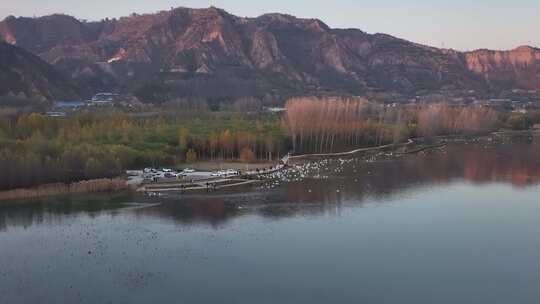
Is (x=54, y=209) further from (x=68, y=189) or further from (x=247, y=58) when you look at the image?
(x=247, y=58)

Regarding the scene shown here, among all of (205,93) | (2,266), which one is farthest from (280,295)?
(205,93)

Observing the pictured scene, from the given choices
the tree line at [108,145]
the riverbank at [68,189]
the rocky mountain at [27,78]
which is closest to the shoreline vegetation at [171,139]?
the tree line at [108,145]

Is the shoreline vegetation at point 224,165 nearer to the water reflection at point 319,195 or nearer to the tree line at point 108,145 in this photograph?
the tree line at point 108,145

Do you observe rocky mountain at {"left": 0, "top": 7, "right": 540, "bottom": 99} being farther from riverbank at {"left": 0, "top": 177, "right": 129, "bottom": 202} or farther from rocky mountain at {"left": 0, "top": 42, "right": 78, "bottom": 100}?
riverbank at {"left": 0, "top": 177, "right": 129, "bottom": 202}

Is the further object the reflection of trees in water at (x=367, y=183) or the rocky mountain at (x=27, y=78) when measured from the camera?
the rocky mountain at (x=27, y=78)

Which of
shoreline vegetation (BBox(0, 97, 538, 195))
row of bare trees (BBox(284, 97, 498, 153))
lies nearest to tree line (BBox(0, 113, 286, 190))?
shoreline vegetation (BBox(0, 97, 538, 195))

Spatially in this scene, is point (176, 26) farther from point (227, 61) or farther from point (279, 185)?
point (279, 185)

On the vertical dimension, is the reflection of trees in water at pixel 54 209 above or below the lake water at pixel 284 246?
above
